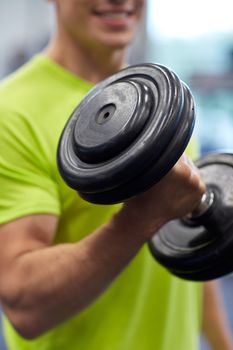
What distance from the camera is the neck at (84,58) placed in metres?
0.93

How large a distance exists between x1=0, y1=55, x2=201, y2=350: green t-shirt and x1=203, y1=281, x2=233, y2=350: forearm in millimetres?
104

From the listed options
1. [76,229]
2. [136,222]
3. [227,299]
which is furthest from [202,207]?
[227,299]

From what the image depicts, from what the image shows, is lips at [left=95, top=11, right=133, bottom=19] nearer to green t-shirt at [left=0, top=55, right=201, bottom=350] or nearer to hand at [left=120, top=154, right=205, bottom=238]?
green t-shirt at [left=0, top=55, right=201, bottom=350]

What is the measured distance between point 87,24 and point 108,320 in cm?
48

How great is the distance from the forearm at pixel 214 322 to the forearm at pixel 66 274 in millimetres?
429

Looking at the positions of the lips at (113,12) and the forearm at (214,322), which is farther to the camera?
the forearm at (214,322)

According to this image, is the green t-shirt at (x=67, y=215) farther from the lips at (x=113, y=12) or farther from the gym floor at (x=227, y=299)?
the gym floor at (x=227, y=299)

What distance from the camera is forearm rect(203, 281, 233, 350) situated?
105cm

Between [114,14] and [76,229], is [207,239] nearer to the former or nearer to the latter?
[76,229]

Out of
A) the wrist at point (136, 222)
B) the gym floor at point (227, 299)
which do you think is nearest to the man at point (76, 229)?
the wrist at point (136, 222)

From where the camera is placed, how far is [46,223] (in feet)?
2.45

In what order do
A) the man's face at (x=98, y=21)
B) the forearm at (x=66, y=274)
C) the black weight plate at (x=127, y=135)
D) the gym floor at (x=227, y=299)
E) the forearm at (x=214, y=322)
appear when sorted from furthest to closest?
the gym floor at (x=227, y=299) → the forearm at (x=214, y=322) → the man's face at (x=98, y=21) → the forearm at (x=66, y=274) → the black weight plate at (x=127, y=135)

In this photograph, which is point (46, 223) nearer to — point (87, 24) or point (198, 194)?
point (198, 194)

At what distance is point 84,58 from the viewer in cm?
94
